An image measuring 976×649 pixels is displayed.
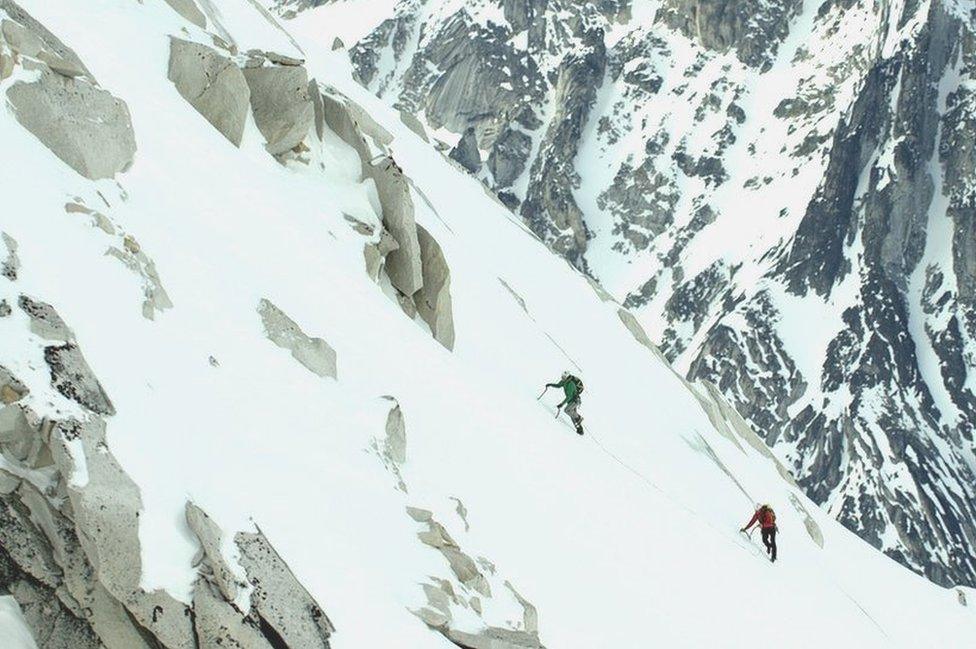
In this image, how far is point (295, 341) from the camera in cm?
1666

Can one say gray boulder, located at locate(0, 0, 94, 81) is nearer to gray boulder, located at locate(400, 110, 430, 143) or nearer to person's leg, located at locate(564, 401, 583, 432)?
person's leg, located at locate(564, 401, 583, 432)

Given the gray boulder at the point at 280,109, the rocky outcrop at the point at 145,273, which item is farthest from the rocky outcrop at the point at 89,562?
the gray boulder at the point at 280,109

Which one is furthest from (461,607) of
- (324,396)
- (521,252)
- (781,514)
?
(521,252)

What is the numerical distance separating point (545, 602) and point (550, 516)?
113 inches

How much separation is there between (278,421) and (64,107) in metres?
5.95

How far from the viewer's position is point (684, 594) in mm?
20156

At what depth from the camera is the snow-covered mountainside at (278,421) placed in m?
11.1

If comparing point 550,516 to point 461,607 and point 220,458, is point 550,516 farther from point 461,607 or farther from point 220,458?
point 220,458

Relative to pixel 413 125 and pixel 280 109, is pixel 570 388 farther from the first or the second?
pixel 413 125

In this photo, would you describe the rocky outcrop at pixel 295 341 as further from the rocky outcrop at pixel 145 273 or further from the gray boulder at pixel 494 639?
the gray boulder at pixel 494 639

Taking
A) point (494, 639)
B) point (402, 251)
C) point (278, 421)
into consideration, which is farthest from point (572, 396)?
point (494, 639)

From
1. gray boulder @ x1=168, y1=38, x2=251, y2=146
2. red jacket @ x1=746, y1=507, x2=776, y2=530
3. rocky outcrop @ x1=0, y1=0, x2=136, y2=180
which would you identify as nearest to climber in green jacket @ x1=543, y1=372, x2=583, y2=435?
red jacket @ x1=746, y1=507, x2=776, y2=530

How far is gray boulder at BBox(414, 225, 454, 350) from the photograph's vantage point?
2572cm

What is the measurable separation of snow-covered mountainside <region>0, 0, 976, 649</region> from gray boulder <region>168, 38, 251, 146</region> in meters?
0.06
